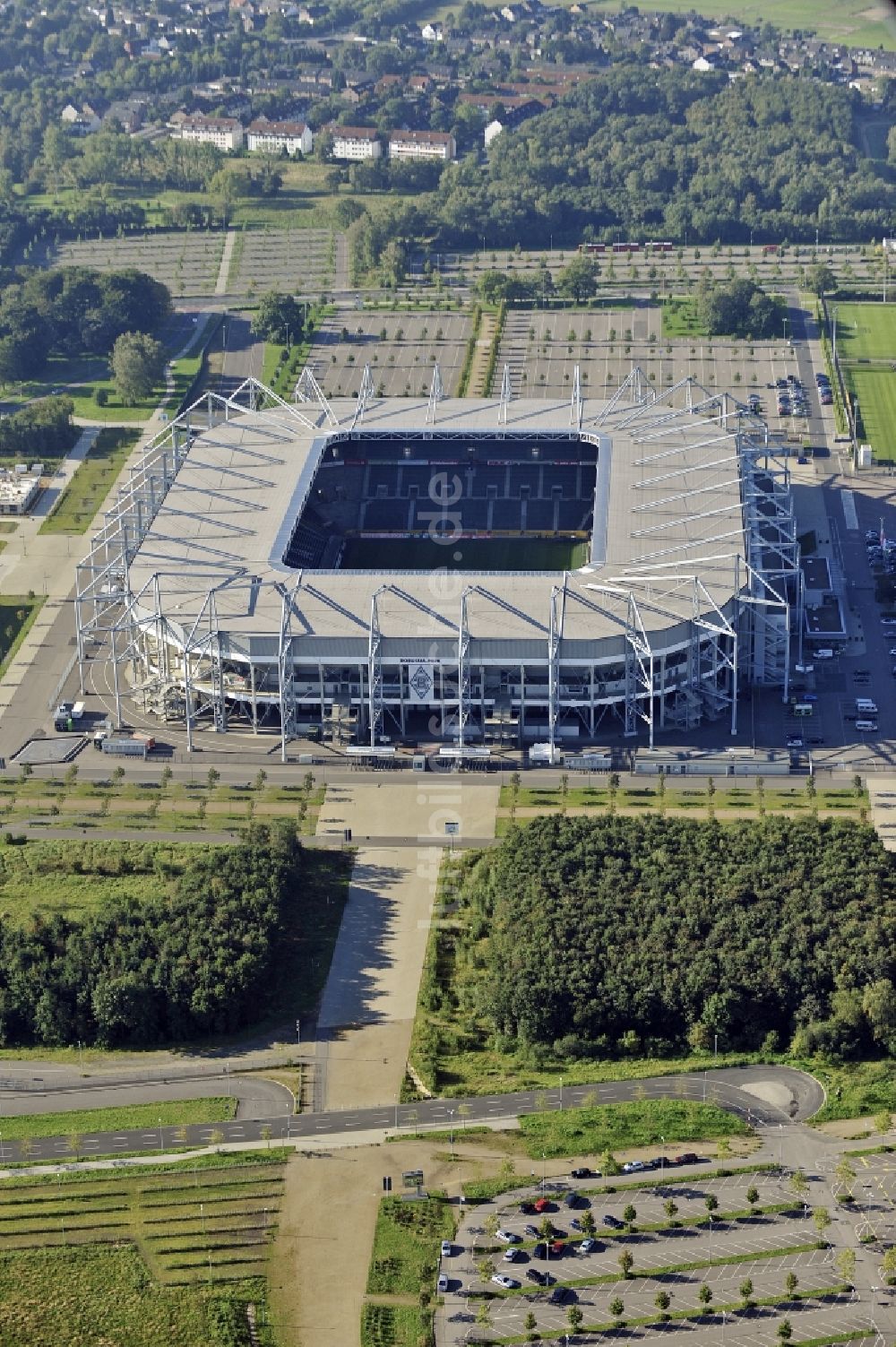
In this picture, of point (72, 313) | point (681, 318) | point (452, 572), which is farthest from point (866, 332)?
point (452, 572)

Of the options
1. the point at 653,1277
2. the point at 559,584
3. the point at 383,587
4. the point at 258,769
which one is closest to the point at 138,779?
the point at 258,769

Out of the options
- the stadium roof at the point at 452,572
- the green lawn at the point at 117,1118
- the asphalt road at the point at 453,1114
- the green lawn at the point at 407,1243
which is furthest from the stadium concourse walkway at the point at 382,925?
the stadium roof at the point at 452,572

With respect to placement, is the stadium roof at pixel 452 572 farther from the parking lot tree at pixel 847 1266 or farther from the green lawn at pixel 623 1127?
the parking lot tree at pixel 847 1266

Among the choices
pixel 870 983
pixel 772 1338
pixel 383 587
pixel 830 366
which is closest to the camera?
pixel 772 1338

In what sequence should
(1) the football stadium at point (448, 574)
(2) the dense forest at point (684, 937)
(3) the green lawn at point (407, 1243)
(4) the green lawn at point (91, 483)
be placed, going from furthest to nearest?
(4) the green lawn at point (91, 483), (1) the football stadium at point (448, 574), (2) the dense forest at point (684, 937), (3) the green lawn at point (407, 1243)

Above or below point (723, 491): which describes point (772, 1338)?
below

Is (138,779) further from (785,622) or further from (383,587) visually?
(785,622)
